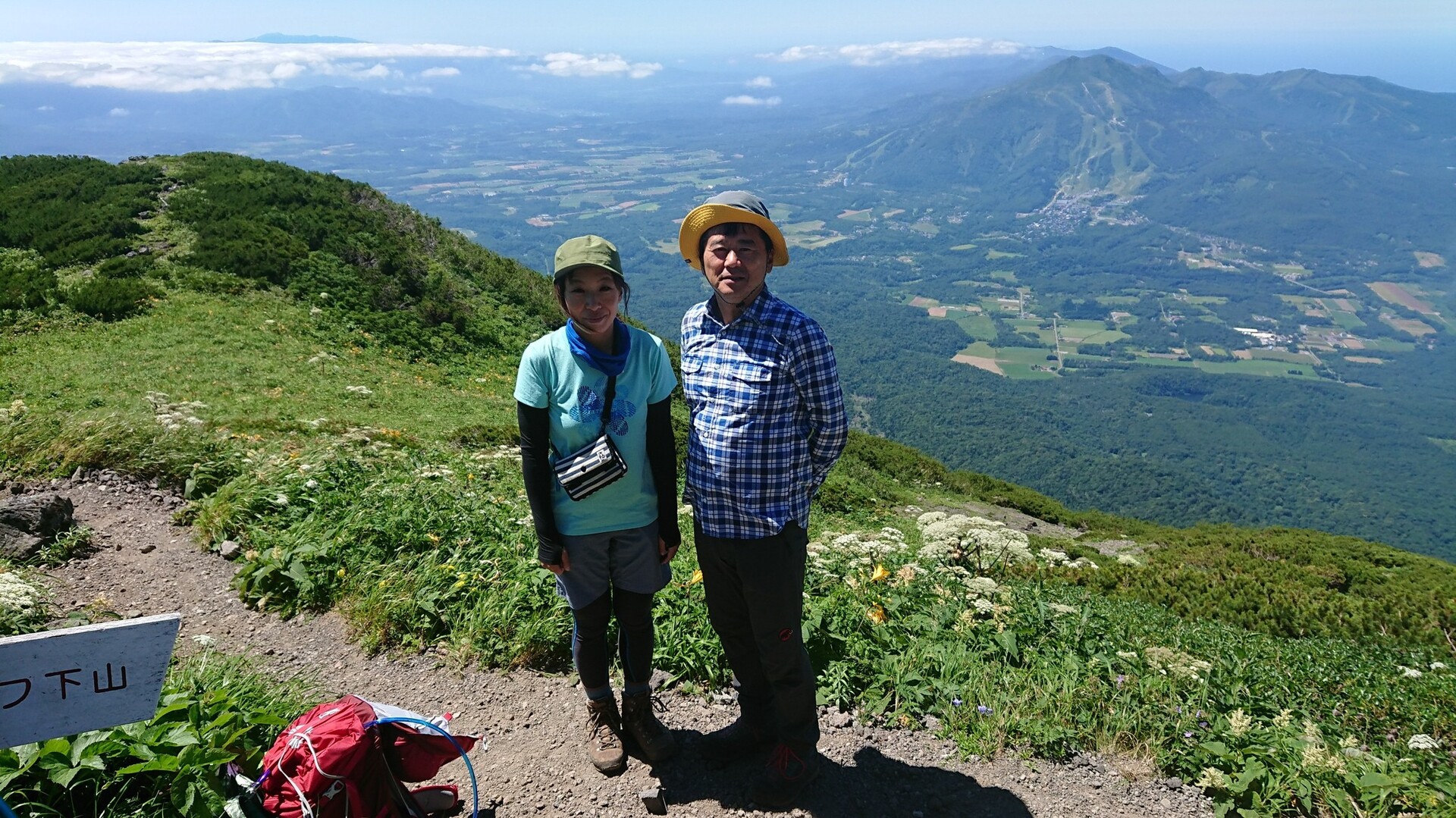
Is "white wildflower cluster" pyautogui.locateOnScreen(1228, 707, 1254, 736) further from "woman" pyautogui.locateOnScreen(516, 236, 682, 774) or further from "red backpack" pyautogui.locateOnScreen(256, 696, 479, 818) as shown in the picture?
"red backpack" pyautogui.locateOnScreen(256, 696, 479, 818)

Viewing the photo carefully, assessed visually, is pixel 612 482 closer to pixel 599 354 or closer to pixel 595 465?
pixel 595 465

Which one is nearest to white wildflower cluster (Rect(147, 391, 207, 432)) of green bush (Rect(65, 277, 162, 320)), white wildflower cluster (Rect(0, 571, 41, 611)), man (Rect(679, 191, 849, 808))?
white wildflower cluster (Rect(0, 571, 41, 611))

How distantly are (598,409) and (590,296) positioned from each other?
1.42 ft

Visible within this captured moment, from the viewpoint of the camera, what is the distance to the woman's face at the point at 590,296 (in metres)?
2.71

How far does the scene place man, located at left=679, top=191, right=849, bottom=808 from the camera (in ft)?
8.96

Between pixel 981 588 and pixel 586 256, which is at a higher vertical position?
pixel 586 256

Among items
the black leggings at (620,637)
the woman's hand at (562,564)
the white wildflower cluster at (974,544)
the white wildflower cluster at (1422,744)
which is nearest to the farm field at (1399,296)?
the white wildflower cluster at (974,544)

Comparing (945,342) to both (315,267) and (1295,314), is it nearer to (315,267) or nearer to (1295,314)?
(1295,314)

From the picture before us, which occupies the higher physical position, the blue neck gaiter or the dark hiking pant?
the blue neck gaiter

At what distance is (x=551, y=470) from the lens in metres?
2.87

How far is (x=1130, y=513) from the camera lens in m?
43.1

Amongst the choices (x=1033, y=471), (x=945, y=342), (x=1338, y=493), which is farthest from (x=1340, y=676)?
(x=945, y=342)

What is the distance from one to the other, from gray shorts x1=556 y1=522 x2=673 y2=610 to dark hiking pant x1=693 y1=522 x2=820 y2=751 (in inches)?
8.8

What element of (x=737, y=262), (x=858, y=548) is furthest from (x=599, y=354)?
(x=858, y=548)
